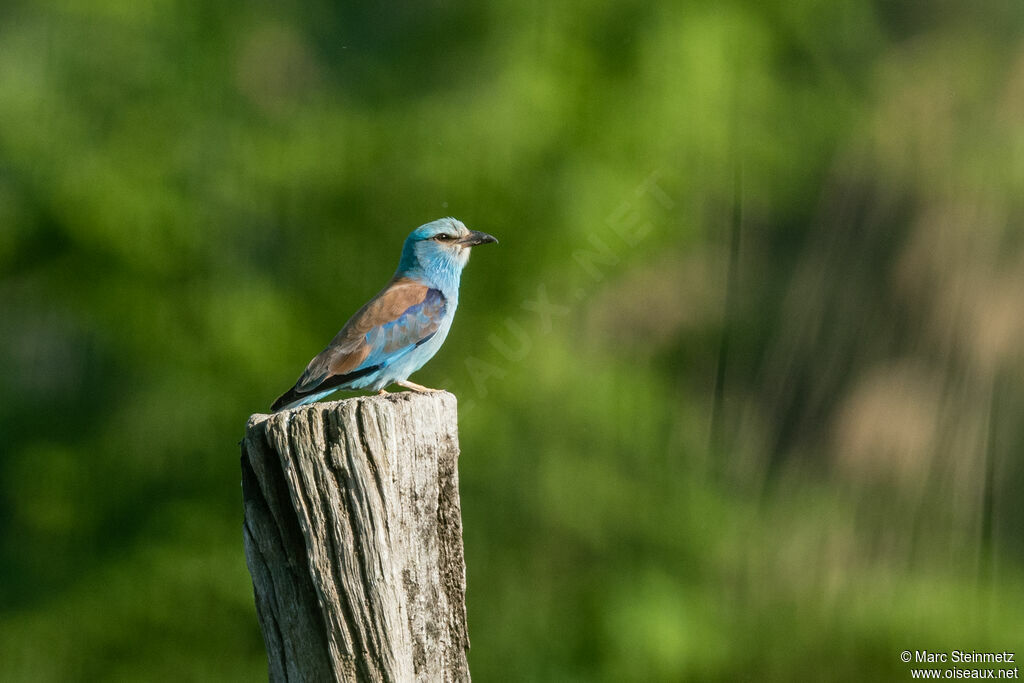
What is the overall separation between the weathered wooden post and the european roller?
178 centimetres

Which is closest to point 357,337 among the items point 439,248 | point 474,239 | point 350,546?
point 439,248

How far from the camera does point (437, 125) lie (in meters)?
8.05

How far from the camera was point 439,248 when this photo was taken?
616cm

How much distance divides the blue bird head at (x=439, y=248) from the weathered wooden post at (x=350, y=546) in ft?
10.5

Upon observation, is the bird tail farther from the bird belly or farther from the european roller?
the bird belly

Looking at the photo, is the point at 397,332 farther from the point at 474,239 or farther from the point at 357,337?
the point at 474,239

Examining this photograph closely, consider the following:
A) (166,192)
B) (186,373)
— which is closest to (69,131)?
(166,192)

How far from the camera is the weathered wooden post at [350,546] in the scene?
2.79 metres

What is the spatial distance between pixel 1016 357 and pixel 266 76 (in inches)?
242

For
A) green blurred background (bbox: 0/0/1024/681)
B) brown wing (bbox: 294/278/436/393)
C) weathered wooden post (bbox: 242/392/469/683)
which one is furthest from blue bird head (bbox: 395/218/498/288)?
weathered wooden post (bbox: 242/392/469/683)

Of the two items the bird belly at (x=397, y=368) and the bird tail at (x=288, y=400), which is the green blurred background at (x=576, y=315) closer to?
the bird belly at (x=397, y=368)

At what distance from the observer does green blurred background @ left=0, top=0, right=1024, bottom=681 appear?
791 centimetres

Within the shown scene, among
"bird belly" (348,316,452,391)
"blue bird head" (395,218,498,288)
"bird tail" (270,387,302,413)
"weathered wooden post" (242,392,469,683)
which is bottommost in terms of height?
"weathered wooden post" (242,392,469,683)

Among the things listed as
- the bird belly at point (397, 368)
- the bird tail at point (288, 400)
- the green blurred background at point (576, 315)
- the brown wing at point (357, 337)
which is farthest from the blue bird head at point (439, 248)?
the green blurred background at point (576, 315)
